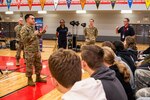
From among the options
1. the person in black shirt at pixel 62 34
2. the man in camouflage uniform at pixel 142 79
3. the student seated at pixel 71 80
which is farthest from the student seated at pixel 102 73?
the person in black shirt at pixel 62 34

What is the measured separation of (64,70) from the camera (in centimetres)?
127

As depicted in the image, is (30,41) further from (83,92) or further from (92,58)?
(83,92)

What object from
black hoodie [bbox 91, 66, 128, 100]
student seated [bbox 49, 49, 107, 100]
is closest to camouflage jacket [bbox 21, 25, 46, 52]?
black hoodie [bbox 91, 66, 128, 100]

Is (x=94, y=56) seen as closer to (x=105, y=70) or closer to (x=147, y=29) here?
(x=105, y=70)

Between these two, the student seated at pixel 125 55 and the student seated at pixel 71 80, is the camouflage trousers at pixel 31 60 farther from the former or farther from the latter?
the student seated at pixel 71 80

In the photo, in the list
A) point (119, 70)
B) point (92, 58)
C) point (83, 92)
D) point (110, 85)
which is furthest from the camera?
point (119, 70)

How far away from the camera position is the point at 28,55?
16.8 feet

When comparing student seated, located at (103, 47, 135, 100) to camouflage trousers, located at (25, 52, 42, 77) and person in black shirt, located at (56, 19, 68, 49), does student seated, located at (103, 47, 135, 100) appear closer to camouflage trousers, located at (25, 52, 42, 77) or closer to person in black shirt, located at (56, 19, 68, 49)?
camouflage trousers, located at (25, 52, 42, 77)

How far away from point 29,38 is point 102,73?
11.6 ft

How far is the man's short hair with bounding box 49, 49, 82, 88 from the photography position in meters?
1.27

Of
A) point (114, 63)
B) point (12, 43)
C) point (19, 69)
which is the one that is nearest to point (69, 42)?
point (12, 43)

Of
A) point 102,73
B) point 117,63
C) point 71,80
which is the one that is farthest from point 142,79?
point 71,80

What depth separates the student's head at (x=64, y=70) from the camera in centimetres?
127

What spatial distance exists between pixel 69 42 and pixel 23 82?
629cm
